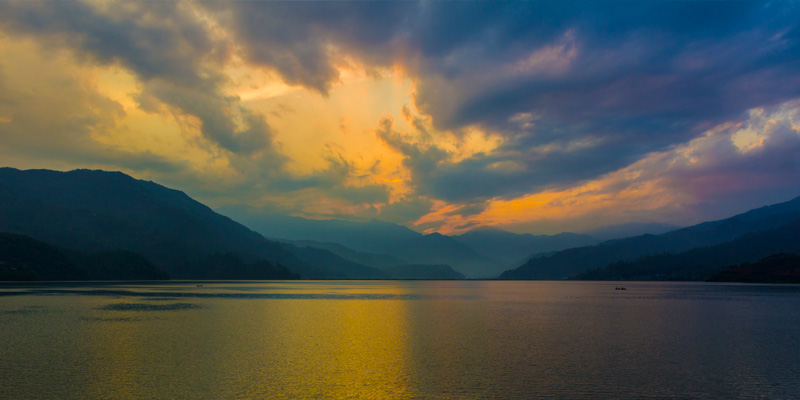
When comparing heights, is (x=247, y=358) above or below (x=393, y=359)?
above

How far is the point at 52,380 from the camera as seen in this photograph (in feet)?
122

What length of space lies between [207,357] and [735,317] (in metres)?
97.8

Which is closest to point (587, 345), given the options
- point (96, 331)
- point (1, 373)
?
point (1, 373)

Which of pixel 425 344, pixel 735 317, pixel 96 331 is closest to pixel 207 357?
pixel 425 344

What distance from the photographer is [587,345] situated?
56.1m

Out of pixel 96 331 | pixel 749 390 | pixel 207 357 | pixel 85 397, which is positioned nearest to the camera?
pixel 85 397

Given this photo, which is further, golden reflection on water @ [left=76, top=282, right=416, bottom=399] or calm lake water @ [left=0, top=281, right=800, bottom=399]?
golden reflection on water @ [left=76, top=282, right=416, bottom=399]

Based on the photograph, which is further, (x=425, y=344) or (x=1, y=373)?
(x=425, y=344)

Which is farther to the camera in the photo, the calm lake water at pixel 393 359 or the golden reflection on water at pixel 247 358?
the golden reflection on water at pixel 247 358

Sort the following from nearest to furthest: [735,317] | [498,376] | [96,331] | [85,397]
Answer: [85,397] < [498,376] < [96,331] < [735,317]

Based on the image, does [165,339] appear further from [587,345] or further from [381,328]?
[587,345]

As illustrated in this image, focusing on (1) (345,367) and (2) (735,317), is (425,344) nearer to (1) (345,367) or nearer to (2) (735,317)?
(1) (345,367)

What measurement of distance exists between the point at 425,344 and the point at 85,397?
117 ft

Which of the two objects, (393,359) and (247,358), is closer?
(247,358)
